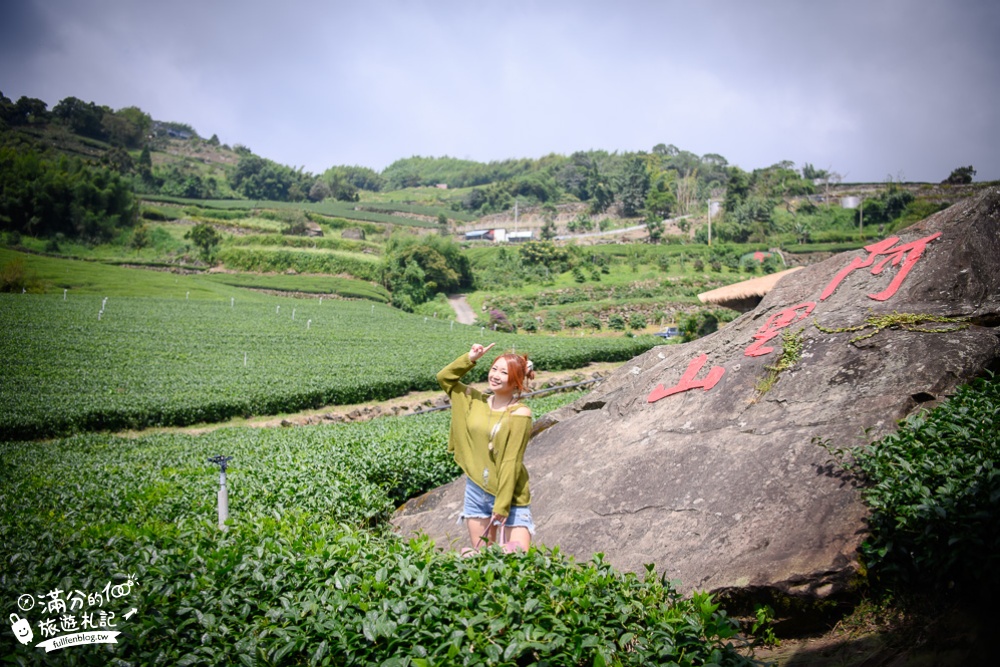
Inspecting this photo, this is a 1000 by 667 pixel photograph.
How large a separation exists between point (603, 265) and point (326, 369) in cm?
1730

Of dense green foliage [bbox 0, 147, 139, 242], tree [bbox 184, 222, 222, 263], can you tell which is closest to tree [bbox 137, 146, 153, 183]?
tree [bbox 184, 222, 222, 263]

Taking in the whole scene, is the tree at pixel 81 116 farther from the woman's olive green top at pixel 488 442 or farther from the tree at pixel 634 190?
the tree at pixel 634 190

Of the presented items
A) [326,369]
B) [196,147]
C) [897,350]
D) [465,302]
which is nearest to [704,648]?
[897,350]

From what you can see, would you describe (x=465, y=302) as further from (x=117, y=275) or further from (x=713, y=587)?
(x=713, y=587)

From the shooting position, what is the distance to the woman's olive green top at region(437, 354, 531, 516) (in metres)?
3.82

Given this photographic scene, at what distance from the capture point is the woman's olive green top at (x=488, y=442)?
3820 millimetres

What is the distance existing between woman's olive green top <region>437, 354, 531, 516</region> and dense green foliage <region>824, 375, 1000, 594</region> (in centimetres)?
211

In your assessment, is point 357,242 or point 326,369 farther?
point 357,242

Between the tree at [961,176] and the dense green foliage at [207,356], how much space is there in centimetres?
978

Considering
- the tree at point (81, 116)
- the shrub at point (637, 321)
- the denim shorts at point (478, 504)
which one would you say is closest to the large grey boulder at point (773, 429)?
the denim shorts at point (478, 504)

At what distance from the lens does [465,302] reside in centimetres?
2744

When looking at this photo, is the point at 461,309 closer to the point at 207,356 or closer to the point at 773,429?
the point at 207,356

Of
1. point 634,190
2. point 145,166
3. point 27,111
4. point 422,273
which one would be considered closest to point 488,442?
point 27,111

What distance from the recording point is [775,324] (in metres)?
6.96
